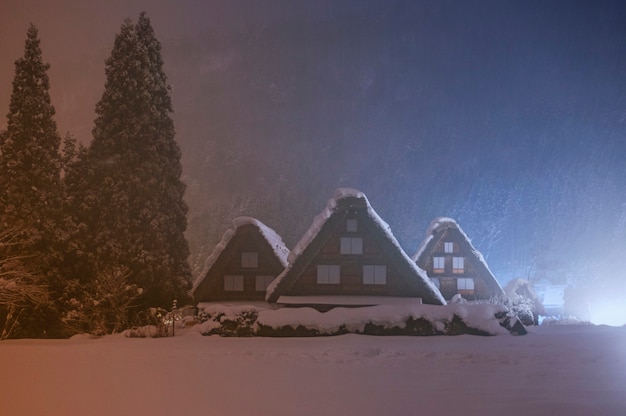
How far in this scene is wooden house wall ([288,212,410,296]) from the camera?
37375mm

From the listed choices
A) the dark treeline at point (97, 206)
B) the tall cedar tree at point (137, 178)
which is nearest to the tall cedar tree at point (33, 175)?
the dark treeline at point (97, 206)

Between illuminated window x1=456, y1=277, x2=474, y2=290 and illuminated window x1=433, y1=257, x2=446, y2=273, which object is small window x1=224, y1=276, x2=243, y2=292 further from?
illuminated window x1=456, y1=277, x2=474, y2=290

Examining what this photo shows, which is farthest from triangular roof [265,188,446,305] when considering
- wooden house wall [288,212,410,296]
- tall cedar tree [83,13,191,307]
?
tall cedar tree [83,13,191,307]

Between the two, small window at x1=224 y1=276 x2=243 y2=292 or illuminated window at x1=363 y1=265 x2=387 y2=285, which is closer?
illuminated window at x1=363 y1=265 x2=387 y2=285

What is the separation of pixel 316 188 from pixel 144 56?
201 feet

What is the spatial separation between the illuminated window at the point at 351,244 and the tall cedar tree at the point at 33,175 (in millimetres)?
15604

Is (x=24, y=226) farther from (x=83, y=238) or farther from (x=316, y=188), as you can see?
(x=316, y=188)

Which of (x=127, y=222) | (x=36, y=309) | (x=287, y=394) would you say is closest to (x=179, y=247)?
(x=127, y=222)

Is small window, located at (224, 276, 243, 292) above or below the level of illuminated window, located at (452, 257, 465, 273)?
below

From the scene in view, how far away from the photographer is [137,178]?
112 feet

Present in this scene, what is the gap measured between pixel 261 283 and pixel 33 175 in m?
18.0

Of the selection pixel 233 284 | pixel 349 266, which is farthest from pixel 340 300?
pixel 233 284

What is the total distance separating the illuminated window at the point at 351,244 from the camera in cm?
3784

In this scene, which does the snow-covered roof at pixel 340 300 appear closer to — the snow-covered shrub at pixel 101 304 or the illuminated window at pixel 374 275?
the illuminated window at pixel 374 275
